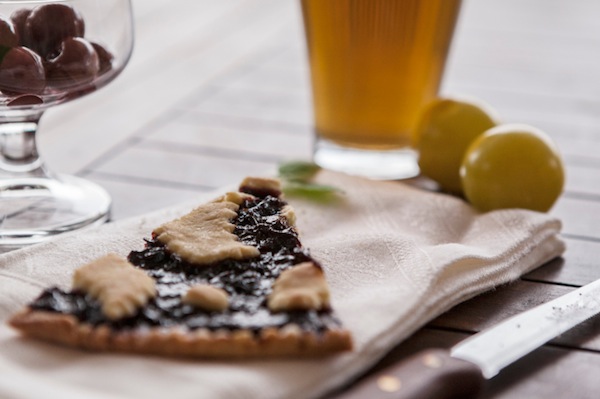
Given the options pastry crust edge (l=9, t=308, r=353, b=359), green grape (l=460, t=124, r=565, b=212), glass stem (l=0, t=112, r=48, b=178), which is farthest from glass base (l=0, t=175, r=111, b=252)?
green grape (l=460, t=124, r=565, b=212)

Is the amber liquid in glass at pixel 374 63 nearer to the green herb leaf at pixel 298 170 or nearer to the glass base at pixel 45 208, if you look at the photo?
the green herb leaf at pixel 298 170

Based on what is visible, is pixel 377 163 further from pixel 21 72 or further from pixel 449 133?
pixel 21 72

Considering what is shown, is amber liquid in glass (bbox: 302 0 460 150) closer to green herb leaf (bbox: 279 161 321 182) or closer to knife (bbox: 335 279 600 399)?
green herb leaf (bbox: 279 161 321 182)

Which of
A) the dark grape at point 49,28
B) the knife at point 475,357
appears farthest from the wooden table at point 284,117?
the dark grape at point 49,28

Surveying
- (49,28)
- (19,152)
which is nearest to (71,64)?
(49,28)

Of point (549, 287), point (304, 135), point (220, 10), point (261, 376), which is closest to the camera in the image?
point (261, 376)

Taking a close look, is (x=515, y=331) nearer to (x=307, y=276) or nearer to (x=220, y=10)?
(x=307, y=276)

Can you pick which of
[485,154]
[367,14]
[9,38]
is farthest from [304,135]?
[9,38]
